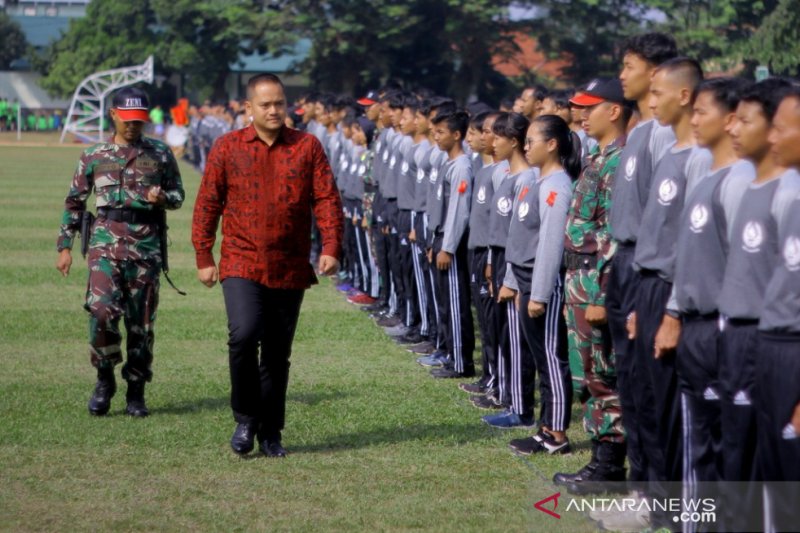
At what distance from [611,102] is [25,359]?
6149mm

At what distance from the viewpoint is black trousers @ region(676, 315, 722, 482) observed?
215 inches

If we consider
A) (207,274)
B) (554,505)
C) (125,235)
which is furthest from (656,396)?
(125,235)

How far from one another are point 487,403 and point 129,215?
2866 mm

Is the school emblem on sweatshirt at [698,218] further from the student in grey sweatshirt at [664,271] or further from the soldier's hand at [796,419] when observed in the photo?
the soldier's hand at [796,419]

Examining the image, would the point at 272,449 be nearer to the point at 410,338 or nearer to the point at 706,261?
the point at 706,261

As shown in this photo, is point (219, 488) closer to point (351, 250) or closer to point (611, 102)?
point (611, 102)

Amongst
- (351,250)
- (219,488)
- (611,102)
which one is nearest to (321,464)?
(219,488)

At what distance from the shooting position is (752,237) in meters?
5.05

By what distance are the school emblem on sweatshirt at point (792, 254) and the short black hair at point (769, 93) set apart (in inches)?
23.9

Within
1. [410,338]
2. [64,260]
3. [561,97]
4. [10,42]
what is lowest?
[410,338]

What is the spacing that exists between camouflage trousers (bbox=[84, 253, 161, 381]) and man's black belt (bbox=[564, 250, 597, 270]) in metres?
3.22

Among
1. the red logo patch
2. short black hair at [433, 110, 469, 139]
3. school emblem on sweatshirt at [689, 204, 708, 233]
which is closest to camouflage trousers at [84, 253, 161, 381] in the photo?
short black hair at [433, 110, 469, 139]

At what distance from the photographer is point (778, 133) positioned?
16.3 feet

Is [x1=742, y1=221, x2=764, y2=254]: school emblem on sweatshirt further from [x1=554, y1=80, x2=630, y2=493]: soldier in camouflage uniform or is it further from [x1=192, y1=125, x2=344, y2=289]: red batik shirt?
[x1=192, y1=125, x2=344, y2=289]: red batik shirt
